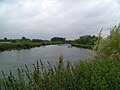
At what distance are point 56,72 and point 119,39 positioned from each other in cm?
983

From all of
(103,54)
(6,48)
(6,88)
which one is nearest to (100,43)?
(103,54)

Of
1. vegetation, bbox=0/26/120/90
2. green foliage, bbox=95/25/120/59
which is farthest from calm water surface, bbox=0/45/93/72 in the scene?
vegetation, bbox=0/26/120/90

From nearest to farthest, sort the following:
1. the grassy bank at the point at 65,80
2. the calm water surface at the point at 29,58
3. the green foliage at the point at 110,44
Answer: the grassy bank at the point at 65,80, the green foliage at the point at 110,44, the calm water surface at the point at 29,58

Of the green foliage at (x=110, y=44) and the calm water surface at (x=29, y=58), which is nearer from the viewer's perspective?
the green foliage at (x=110, y=44)

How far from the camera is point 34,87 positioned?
213 inches

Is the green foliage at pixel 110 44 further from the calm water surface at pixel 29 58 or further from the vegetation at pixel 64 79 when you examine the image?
the vegetation at pixel 64 79

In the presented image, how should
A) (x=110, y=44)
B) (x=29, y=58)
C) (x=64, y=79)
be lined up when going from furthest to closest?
(x=29, y=58), (x=110, y=44), (x=64, y=79)

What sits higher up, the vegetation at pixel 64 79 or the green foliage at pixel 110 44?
the green foliage at pixel 110 44

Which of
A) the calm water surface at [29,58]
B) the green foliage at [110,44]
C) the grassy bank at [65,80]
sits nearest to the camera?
the grassy bank at [65,80]

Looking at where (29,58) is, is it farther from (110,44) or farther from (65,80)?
(65,80)

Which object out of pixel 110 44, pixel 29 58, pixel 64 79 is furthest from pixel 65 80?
pixel 29 58

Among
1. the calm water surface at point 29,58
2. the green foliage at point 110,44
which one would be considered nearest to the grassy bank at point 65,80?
the green foliage at point 110,44

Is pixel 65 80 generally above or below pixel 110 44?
below

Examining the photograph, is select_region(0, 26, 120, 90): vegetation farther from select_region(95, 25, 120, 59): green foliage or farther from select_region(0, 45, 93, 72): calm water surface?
select_region(0, 45, 93, 72): calm water surface
